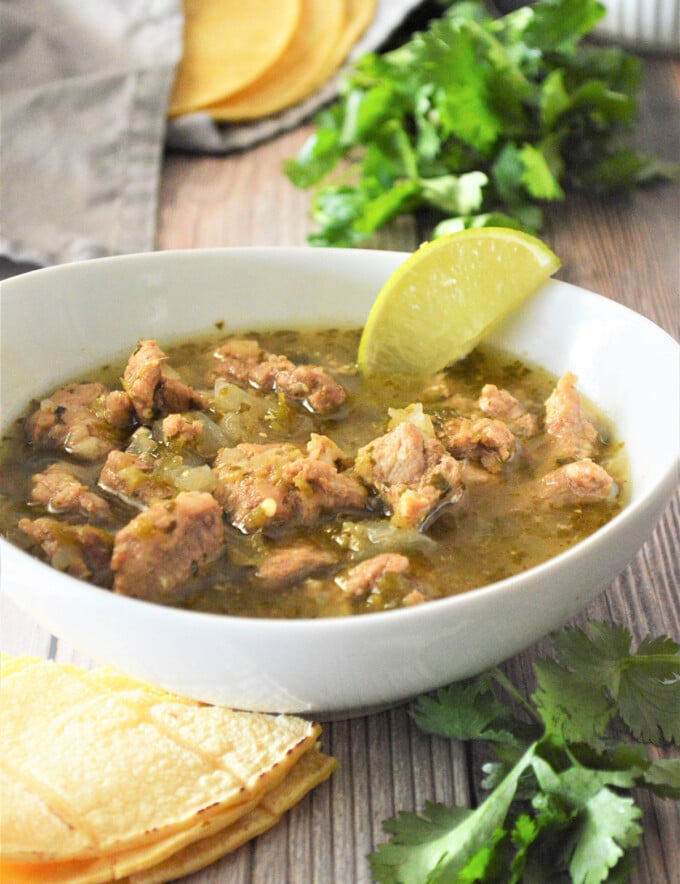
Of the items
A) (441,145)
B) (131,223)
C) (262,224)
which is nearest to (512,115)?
(441,145)

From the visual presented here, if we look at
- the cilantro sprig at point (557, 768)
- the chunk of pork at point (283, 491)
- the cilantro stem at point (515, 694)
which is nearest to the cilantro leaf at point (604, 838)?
the cilantro sprig at point (557, 768)

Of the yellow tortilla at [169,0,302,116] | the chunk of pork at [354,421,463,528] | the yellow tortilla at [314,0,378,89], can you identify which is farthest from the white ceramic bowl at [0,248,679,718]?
the yellow tortilla at [314,0,378,89]

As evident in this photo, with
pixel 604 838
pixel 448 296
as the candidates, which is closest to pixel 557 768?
pixel 604 838

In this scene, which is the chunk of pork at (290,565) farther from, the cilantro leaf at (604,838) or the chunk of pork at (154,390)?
the cilantro leaf at (604,838)

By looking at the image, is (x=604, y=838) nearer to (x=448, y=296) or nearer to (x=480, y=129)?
(x=448, y=296)

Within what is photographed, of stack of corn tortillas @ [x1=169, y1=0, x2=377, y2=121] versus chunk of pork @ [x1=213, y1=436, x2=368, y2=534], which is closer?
chunk of pork @ [x1=213, y1=436, x2=368, y2=534]

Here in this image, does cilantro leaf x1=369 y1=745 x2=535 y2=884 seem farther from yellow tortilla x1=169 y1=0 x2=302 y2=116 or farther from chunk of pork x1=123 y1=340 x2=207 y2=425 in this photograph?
yellow tortilla x1=169 y1=0 x2=302 y2=116
